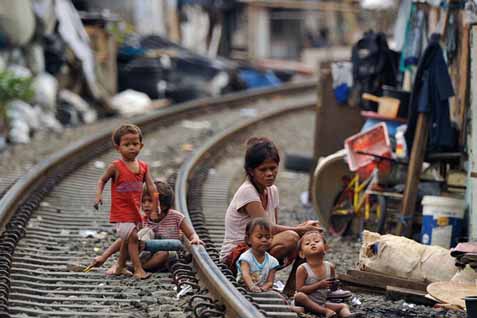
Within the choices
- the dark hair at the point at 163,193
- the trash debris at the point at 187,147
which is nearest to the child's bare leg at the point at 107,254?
the dark hair at the point at 163,193

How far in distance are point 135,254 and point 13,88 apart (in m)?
8.94

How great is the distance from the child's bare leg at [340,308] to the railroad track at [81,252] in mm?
405

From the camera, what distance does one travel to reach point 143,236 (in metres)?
7.52

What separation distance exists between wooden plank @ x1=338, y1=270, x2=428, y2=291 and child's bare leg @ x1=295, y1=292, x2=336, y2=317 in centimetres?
106

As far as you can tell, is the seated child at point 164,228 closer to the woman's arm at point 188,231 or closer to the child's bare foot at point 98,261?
the woman's arm at point 188,231

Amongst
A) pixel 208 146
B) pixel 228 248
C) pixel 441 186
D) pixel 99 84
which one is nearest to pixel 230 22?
pixel 99 84

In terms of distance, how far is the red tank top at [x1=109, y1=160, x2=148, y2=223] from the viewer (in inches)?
291

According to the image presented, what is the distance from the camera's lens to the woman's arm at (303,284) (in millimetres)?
6512

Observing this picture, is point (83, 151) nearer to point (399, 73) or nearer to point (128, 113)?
point (399, 73)

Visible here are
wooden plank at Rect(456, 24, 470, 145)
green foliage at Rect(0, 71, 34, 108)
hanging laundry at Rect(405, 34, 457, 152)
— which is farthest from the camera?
green foliage at Rect(0, 71, 34, 108)

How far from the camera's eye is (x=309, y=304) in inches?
255

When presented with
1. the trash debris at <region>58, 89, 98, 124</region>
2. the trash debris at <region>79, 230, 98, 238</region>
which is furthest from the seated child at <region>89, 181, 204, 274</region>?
the trash debris at <region>58, 89, 98, 124</region>

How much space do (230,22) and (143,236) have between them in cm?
3041

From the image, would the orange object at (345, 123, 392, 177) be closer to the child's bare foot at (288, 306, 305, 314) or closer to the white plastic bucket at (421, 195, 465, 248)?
the white plastic bucket at (421, 195, 465, 248)
